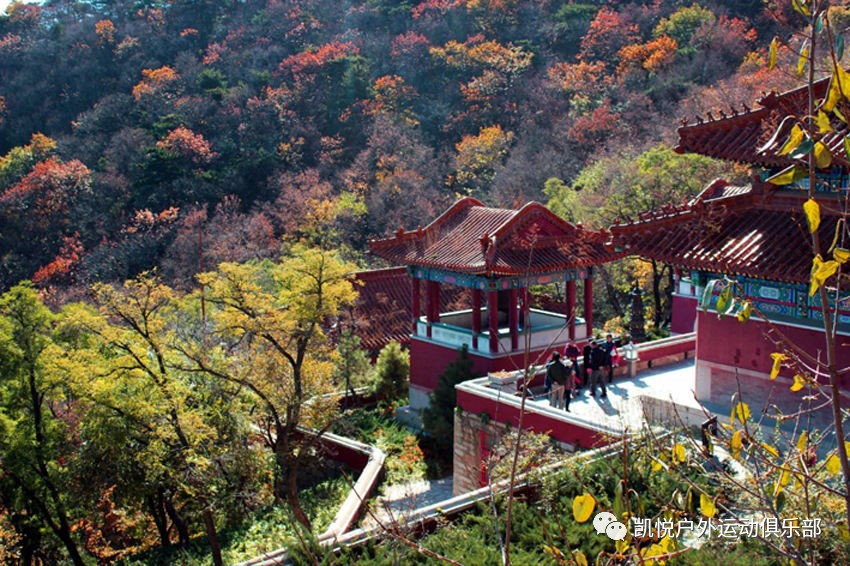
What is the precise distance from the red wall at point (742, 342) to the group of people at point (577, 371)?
2.10 m

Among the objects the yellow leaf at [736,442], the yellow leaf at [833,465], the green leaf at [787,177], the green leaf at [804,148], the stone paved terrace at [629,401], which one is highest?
the green leaf at [804,148]

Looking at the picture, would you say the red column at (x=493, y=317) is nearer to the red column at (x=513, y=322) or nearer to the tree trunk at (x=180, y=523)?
the red column at (x=513, y=322)

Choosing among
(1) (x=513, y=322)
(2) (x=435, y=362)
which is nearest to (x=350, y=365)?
(2) (x=435, y=362)

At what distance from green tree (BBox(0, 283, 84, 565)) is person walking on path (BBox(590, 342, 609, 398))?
8.61 meters

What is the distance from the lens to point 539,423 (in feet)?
42.9

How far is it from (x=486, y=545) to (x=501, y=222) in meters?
9.49

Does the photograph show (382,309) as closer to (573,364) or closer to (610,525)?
(573,364)

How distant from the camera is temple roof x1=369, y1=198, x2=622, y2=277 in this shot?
1688 cm

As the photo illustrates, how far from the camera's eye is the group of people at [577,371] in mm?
13273

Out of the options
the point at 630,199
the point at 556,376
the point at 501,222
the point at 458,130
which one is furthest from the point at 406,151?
the point at 556,376

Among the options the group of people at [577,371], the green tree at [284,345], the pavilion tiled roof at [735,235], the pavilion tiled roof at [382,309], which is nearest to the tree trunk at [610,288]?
the pavilion tiled roof at [382,309]

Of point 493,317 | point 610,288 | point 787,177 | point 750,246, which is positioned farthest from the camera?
point 610,288

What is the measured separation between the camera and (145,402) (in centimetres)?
1265

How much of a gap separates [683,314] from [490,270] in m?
6.26
